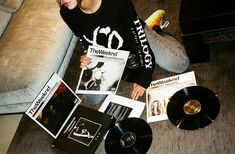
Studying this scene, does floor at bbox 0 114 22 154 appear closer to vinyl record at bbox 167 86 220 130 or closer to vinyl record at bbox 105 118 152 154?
vinyl record at bbox 105 118 152 154

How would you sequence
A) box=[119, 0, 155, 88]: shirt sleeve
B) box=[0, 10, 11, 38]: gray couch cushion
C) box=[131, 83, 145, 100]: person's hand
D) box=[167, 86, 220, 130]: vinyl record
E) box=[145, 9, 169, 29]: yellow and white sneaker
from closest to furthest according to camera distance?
box=[167, 86, 220, 130]: vinyl record → box=[119, 0, 155, 88]: shirt sleeve → box=[131, 83, 145, 100]: person's hand → box=[145, 9, 169, 29]: yellow and white sneaker → box=[0, 10, 11, 38]: gray couch cushion

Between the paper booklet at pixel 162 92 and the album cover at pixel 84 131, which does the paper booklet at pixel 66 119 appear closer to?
the album cover at pixel 84 131

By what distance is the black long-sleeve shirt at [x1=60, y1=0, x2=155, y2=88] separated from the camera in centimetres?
148

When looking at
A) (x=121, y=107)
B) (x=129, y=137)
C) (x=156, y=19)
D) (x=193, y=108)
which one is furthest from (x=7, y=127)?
(x=193, y=108)

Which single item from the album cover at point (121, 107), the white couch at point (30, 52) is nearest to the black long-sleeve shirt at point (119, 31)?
the album cover at point (121, 107)

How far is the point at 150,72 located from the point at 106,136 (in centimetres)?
42

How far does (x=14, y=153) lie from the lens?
1702 mm

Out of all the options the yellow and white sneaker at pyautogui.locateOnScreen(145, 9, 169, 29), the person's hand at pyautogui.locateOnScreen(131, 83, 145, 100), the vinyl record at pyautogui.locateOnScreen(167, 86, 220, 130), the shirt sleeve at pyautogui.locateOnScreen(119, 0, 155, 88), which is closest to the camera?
the vinyl record at pyautogui.locateOnScreen(167, 86, 220, 130)

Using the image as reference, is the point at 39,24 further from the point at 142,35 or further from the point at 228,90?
the point at 228,90

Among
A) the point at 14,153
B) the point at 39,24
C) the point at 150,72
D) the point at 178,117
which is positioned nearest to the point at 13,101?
the point at 14,153

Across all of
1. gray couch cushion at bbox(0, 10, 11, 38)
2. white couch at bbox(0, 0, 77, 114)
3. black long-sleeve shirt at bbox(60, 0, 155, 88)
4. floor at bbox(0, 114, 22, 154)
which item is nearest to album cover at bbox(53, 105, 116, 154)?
black long-sleeve shirt at bbox(60, 0, 155, 88)

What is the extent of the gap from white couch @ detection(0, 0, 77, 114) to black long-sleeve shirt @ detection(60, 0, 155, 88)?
449 millimetres

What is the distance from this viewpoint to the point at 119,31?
1.56 m

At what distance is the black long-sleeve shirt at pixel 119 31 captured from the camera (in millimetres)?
1477
